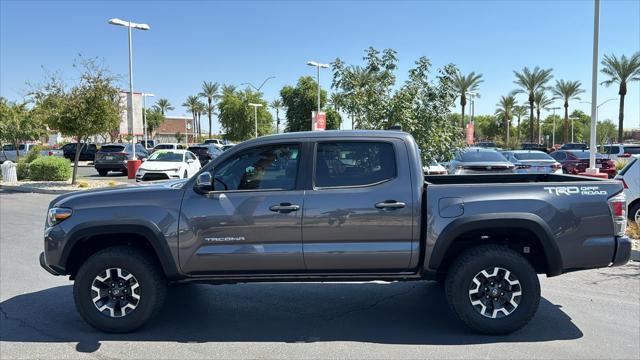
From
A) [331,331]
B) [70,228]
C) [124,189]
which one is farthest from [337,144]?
[70,228]

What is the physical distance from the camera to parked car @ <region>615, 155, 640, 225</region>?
9344 millimetres

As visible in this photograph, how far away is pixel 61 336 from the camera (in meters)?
4.79

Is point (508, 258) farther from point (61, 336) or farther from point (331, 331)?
point (61, 336)

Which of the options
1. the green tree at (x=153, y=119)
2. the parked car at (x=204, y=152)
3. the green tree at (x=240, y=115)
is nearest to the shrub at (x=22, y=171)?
the parked car at (x=204, y=152)

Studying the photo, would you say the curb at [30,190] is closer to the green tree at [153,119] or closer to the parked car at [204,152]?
the parked car at [204,152]

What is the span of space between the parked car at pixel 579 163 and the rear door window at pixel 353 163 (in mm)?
19406

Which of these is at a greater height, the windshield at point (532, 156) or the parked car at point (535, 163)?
the windshield at point (532, 156)

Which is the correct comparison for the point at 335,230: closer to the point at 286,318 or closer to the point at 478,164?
the point at 286,318

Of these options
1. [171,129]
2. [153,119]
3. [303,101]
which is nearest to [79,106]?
[303,101]

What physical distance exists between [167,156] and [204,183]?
15686mm

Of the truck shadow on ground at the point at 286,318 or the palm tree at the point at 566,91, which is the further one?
the palm tree at the point at 566,91

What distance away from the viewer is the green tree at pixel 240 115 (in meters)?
58.0

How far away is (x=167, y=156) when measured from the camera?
1964 centimetres

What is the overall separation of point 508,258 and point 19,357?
14.0ft
